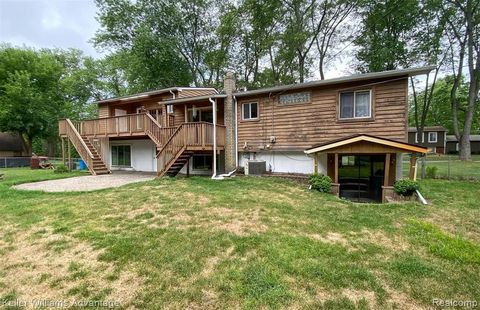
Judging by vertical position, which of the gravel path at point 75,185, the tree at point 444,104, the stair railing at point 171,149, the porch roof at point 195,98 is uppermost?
the tree at point 444,104

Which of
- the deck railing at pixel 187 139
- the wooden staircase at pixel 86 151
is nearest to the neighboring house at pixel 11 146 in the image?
the wooden staircase at pixel 86 151

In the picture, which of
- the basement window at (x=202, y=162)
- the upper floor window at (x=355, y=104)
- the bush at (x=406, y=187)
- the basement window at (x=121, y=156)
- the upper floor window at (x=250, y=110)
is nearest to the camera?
the bush at (x=406, y=187)

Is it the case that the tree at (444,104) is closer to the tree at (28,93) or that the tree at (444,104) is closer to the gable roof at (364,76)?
the gable roof at (364,76)

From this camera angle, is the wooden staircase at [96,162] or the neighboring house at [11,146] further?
the neighboring house at [11,146]

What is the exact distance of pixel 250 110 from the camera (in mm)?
12219

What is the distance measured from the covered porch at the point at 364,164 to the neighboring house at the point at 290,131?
0.03m

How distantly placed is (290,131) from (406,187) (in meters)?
5.01

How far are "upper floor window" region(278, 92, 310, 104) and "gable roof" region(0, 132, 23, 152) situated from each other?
1577 inches

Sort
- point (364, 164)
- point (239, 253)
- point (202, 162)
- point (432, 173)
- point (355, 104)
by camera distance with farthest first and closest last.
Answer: point (202, 162) → point (432, 173) → point (364, 164) → point (355, 104) → point (239, 253)

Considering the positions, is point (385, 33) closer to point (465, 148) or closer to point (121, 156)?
point (465, 148)

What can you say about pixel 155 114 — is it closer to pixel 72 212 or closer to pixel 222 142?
pixel 222 142

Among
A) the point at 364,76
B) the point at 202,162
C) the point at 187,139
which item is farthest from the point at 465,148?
the point at 187,139

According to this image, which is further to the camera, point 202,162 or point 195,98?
point 202,162

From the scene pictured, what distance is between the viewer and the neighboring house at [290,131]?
8906 millimetres
